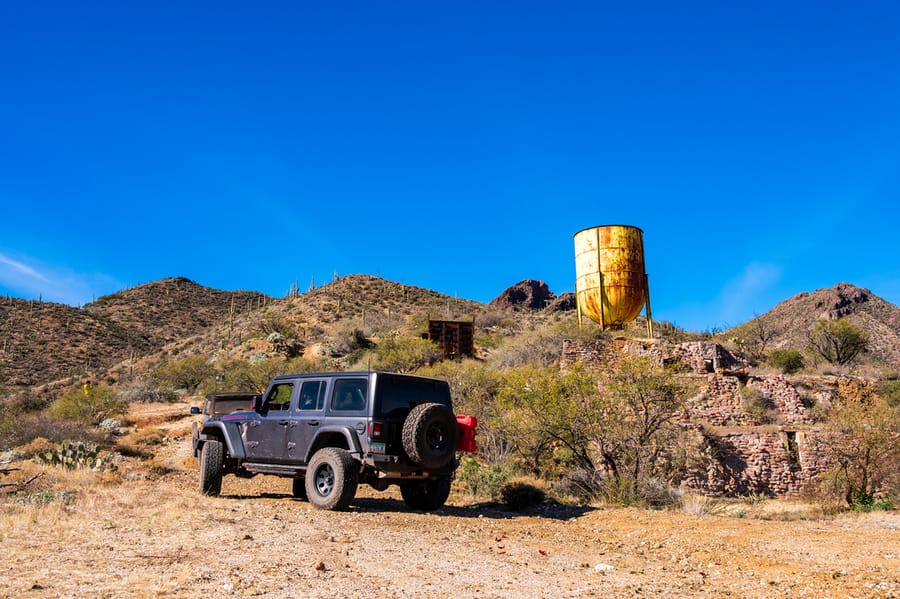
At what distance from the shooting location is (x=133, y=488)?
1080cm

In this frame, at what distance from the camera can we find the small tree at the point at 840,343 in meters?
35.1

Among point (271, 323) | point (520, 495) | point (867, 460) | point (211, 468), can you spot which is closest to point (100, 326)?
point (271, 323)

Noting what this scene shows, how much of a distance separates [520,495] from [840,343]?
31.0m

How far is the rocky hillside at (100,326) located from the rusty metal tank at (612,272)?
4158 centimetres

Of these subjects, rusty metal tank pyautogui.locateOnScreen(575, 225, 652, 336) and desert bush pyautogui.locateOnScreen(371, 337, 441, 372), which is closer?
rusty metal tank pyautogui.locateOnScreen(575, 225, 652, 336)

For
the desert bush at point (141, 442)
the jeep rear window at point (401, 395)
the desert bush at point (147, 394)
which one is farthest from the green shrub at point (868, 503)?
the desert bush at point (147, 394)

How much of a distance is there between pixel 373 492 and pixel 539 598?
28.0 ft

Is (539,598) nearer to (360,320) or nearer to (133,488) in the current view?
(133,488)

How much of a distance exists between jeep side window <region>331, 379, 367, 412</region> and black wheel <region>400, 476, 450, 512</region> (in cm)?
168

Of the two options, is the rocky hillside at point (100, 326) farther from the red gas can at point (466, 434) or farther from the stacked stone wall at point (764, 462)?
the stacked stone wall at point (764, 462)

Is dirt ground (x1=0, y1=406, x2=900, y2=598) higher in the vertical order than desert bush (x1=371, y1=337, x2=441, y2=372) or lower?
lower

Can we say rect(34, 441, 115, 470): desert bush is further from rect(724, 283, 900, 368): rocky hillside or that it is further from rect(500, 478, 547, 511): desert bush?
rect(724, 283, 900, 368): rocky hillside

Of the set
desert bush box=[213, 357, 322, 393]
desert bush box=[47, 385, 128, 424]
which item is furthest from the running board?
desert bush box=[213, 357, 322, 393]

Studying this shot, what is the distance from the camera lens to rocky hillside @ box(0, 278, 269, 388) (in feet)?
169
